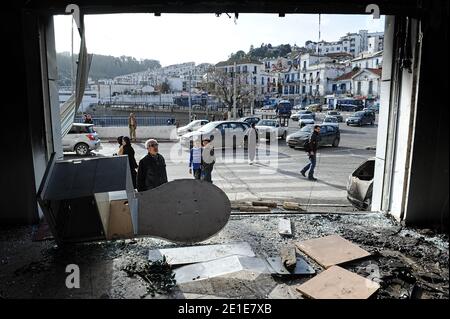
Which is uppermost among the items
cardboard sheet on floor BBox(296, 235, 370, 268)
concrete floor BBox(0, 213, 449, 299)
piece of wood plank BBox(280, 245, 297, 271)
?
piece of wood plank BBox(280, 245, 297, 271)

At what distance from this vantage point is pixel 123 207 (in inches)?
197

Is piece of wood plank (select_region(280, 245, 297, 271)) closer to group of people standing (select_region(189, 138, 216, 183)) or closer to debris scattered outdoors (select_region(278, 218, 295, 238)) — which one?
debris scattered outdoors (select_region(278, 218, 295, 238))

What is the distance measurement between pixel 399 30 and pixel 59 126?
260 inches

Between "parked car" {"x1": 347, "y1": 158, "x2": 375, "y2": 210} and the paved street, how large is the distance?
1.27 metres

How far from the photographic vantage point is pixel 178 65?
15725 cm

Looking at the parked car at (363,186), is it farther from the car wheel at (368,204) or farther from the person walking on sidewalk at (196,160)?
the person walking on sidewalk at (196,160)

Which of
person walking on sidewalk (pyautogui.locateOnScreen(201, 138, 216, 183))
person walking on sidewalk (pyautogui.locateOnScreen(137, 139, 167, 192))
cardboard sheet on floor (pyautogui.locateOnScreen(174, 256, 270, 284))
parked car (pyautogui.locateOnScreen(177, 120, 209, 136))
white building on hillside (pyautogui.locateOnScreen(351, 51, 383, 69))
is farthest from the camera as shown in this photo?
white building on hillside (pyautogui.locateOnScreen(351, 51, 383, 69))

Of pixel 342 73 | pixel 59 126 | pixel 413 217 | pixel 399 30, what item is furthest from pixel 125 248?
pixel 342 73

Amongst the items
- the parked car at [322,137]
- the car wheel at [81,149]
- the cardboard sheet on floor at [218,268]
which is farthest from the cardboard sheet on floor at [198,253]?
the parked car at [322,137]

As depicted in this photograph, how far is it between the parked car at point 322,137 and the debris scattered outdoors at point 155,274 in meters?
15.5

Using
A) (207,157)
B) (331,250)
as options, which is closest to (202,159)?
(207,157)

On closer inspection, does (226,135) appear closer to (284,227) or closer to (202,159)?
(202,159)

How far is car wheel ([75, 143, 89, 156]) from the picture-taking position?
17.2 metres

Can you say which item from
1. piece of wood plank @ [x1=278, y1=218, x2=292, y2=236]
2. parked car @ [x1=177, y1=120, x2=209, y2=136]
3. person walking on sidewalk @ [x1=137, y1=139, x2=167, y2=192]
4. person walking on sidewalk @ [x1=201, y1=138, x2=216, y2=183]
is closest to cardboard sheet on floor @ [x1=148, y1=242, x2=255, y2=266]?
piece of wood plank @ [x1=278, y1=218, x2=292, y2=236]
